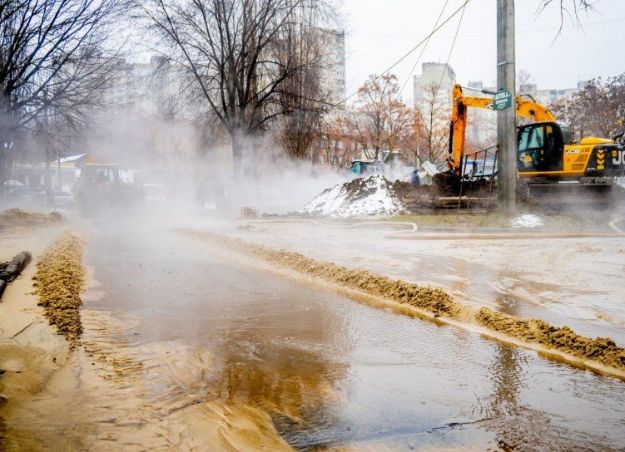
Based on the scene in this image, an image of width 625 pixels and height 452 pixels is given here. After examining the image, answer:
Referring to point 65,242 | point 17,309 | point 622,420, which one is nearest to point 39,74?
point 65,242

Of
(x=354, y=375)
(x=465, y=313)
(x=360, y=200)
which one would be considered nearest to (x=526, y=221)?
(x=360, y=200)

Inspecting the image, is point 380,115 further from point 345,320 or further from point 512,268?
point 345,320

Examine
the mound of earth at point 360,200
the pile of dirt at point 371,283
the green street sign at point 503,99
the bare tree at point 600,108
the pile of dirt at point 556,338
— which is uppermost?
the bare tree at point 600,108

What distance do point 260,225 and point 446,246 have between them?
6.86 meters

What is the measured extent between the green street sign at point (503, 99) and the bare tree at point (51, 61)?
37.2ft

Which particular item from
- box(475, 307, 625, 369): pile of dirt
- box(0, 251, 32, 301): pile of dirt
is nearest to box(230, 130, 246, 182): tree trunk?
box(0, 251, 32, 301): pile of dirt

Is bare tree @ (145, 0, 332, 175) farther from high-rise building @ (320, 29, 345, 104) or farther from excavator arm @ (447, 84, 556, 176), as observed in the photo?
excavator arm @ (447, 84, 556, 176)

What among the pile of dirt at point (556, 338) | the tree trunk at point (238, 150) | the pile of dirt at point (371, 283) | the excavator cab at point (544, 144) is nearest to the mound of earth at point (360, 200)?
the excavator cab at point (544, 144)

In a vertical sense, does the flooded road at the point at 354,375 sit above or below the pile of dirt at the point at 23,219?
below

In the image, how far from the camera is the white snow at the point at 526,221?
42.4 feet

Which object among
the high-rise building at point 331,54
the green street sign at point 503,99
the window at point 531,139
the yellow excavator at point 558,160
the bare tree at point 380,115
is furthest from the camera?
the bare tree at point 380,115

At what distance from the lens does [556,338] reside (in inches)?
173

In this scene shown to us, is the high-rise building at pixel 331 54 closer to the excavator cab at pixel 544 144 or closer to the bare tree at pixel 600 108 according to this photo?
the excavator cab at pixel 544 144

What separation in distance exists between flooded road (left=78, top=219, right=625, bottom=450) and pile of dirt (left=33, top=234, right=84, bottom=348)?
0.32 m
